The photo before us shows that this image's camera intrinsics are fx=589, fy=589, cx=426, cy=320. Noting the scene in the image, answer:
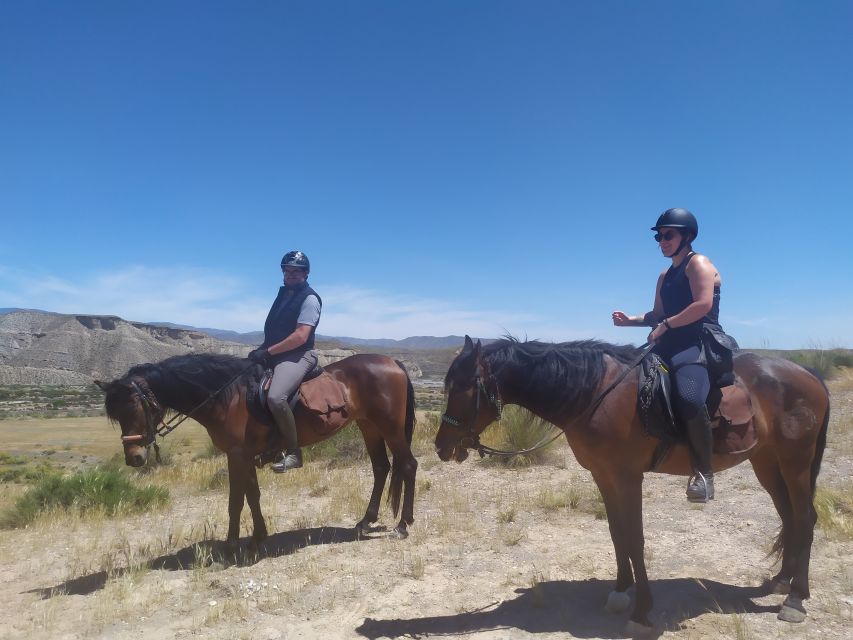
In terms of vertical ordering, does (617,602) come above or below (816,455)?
below

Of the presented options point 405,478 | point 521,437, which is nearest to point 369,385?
point 405,478

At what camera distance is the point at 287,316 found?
650 centimetres

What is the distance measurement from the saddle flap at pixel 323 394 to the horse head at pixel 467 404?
247cm

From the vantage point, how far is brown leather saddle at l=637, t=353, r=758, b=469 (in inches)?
166

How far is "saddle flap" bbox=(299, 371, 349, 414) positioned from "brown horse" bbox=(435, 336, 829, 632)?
246 centimetres

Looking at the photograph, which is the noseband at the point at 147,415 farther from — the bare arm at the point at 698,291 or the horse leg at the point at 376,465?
the bare arm at the point at 698,291

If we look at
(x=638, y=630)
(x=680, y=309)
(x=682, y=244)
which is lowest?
(x=638, y=630)

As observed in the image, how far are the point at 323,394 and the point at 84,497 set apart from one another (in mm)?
4244

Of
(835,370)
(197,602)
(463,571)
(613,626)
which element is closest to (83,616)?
(197,602)

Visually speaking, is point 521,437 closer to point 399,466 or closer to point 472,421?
point 399,466

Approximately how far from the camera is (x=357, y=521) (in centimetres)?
752

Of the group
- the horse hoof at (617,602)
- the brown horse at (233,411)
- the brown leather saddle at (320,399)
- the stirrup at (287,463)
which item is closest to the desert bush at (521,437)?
the brown horse at (233,411)

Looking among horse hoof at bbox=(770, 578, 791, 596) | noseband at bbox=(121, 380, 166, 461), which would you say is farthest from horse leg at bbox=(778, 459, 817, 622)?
noseband at bbox=(121, 380, 166, 461)

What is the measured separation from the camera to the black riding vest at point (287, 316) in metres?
6.50
